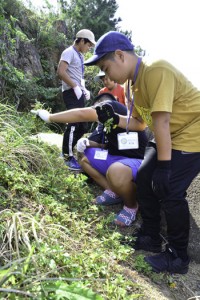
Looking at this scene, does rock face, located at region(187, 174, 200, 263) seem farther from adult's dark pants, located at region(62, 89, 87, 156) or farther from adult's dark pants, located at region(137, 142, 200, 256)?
adult's dark pants, located at region(62, 89, 87, 156)

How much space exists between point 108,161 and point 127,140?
11.9 inches

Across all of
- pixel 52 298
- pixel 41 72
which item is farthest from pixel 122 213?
pixel 41 72

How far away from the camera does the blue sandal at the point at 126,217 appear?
2.85 m

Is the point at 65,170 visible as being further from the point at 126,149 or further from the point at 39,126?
the point at 39,126

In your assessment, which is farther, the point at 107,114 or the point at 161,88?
the point at 107,114

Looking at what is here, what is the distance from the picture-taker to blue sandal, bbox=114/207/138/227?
2848mm

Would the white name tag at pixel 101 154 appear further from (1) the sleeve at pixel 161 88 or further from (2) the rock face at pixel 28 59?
(2) the rock face at pixel 28 59

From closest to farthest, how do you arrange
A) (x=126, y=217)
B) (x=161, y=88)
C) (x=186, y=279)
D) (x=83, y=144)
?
(x=161, y=88)
(x=186, y=279)
(x=126, y=217)
(x=83, y=144)

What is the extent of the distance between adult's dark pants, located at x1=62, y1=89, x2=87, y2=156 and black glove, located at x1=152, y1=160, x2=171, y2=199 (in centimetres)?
181

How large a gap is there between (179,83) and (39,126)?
3180 millimetres

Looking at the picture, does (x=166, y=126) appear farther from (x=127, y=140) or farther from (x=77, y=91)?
(x=77, y=91)

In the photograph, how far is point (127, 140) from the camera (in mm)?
3102

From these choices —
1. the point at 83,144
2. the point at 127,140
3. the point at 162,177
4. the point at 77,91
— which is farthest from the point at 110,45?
the point at 77,91

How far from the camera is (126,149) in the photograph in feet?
10.3
